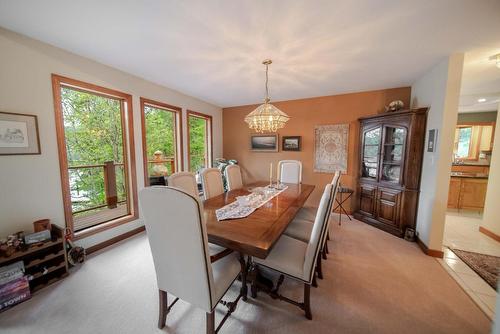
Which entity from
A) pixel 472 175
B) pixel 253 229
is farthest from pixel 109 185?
pixel 472 175

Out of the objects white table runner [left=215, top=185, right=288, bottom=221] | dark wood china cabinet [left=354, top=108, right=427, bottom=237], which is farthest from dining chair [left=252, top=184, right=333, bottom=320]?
dark wood china cabinet [left=354, top=108, right=427, bottom=237]

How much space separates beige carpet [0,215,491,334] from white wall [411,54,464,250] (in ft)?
1.60

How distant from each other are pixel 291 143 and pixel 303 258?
2.97 meters

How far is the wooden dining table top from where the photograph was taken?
118 centimetres

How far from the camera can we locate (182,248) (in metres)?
1.07

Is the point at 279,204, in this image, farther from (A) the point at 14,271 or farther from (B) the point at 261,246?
(A) the point at 14,271

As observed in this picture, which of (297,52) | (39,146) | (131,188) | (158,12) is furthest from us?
(131,188)

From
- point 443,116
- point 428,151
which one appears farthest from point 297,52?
point 428,151

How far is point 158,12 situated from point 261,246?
6.31 feet

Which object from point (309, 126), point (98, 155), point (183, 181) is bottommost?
point (183, 181)

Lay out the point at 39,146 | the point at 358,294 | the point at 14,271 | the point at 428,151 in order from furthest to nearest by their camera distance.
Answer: the point at 428,151, the point at 39,146, the point at 358,294, the point at 14,271

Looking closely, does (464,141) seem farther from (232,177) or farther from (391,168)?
(232,177)

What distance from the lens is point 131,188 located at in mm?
2783

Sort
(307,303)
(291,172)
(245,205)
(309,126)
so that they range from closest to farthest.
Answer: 1. (307,303)
2. (245,205)
3. (291,172)
4. (309,126)
